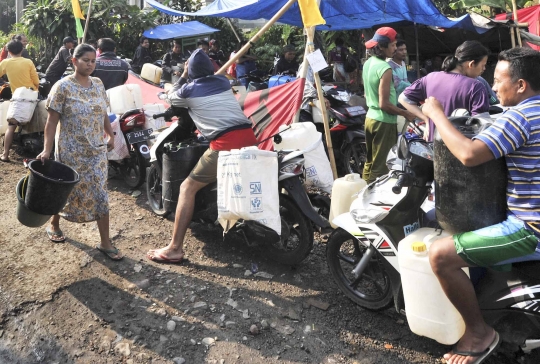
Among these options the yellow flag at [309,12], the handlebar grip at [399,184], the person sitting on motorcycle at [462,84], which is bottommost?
the handlebar grip at [399,184]

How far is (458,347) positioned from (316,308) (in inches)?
44.2

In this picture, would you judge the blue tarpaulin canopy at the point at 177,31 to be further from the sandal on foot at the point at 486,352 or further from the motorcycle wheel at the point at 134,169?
the sandal on foot at the point at 486,352

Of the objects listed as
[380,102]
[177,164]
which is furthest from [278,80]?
[177,164]

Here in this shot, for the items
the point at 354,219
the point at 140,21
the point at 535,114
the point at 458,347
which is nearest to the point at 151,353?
the point at 354,219

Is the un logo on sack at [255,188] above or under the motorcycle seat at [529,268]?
under

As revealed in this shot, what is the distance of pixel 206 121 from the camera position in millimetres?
4285

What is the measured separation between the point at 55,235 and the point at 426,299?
11.0ft

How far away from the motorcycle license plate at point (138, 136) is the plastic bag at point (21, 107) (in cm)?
210

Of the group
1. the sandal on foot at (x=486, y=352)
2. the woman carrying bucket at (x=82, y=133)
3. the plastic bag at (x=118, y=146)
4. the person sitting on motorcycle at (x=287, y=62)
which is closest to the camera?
the sandal on foot at (x=486, y=352)

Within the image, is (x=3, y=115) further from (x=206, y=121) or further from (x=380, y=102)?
(x=380, y=102)

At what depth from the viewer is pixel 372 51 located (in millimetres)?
4980

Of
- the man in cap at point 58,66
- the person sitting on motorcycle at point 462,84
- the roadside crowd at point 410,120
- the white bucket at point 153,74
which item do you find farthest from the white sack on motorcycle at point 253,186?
the white bucket at point 153,74

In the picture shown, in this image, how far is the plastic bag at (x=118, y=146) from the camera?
6175 mm

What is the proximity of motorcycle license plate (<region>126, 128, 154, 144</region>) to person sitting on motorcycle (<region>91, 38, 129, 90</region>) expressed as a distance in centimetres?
175
